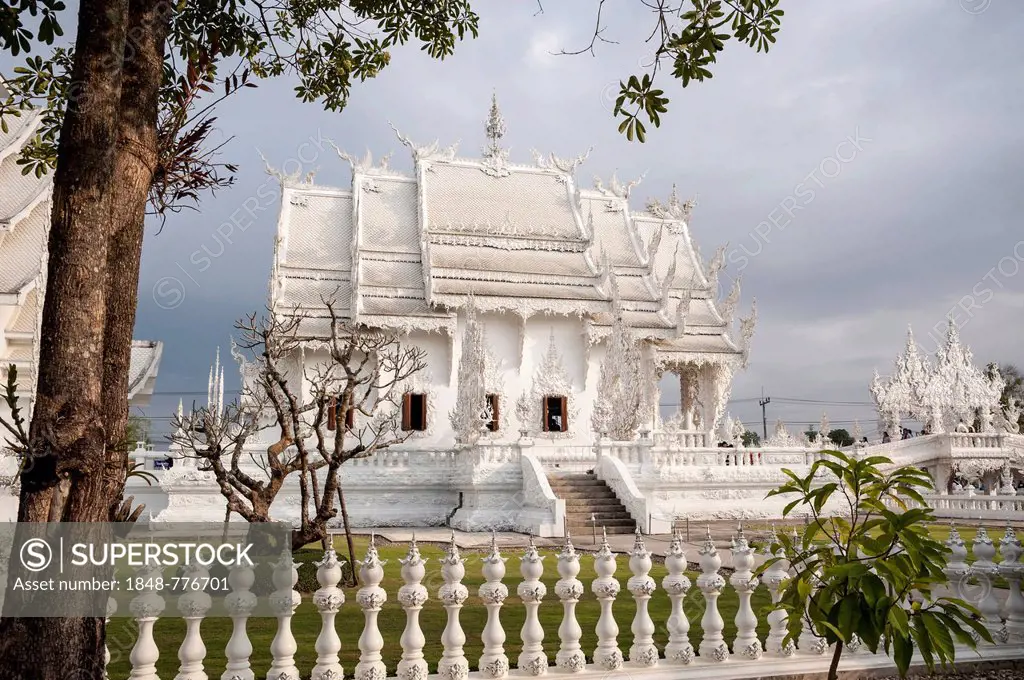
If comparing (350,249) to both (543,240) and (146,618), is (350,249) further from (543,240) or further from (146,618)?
(146,618)

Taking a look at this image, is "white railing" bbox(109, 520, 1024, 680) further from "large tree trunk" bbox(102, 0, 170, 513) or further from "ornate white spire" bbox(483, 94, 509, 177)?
"ornate white spire" bbox(483, 94, 509, 177)

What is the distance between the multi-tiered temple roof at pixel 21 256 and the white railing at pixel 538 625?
569 inches

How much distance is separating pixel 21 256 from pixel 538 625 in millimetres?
17995

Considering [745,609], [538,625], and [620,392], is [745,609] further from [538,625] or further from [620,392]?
[620,392]

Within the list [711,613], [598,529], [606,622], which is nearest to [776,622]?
[711,613]

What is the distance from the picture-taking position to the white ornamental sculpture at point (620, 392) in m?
18.6

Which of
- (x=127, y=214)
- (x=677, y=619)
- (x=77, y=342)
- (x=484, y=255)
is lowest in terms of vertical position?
(x=677, y=619)

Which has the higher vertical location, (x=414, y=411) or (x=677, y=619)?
(x=414, y=411)

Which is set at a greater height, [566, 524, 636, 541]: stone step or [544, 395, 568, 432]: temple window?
[544, 395, 568, 432]: temple window

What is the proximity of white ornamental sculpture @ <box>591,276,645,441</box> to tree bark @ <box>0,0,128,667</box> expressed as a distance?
15933 millimetres

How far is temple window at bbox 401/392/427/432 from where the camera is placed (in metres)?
21.9

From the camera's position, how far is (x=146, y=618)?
373 centimetres

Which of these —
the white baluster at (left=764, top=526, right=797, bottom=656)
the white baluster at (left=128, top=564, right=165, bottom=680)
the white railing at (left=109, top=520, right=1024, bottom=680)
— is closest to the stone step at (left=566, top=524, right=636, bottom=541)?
the white railing at (left=109, top=520, right=1024, bottom=680)

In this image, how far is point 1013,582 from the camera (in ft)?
17.6
